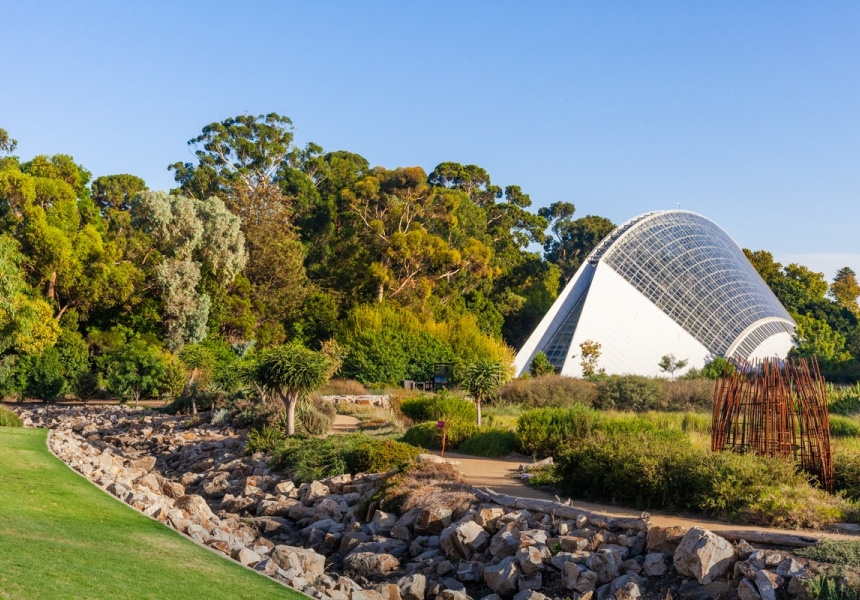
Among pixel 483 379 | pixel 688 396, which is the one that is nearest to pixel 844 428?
pixel 483 379

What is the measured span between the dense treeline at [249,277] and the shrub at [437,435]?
21.9 feet

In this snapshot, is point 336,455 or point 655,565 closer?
point 655,565

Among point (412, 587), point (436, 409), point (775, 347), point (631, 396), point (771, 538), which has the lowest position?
point (412, 587)

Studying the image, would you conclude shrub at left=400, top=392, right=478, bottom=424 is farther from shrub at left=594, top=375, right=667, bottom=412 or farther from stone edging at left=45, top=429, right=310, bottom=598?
stone edging at left=45, top=429, right=310, bottom=598

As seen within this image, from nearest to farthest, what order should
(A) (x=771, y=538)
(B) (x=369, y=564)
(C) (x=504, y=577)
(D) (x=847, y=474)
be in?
(A) (x=771, y=538) < (C) (x=504, y=577) < (B) (x=369, y=564) < (D) (x=847, y=474)

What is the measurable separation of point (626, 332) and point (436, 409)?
25703 mm

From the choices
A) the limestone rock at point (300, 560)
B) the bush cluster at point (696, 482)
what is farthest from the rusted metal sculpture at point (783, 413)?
the limestone rock at point (300, 560)

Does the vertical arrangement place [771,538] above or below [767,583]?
above

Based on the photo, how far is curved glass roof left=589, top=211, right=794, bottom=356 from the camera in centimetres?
4772

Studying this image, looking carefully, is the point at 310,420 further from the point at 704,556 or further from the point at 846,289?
the point at 846,289

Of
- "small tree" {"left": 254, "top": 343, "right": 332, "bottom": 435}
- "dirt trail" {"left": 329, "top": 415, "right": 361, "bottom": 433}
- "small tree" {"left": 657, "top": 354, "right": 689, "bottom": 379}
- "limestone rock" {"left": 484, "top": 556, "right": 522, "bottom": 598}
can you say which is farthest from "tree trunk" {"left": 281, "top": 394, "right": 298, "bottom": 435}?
"small tree" {"left": 657, "top": 354, "right": 689, "bottom": 379}

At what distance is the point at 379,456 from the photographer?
1568 centimetres

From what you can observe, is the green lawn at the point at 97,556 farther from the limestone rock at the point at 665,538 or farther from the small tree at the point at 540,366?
the small tree at the point at 540,366

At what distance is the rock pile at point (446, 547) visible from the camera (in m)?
8.73
